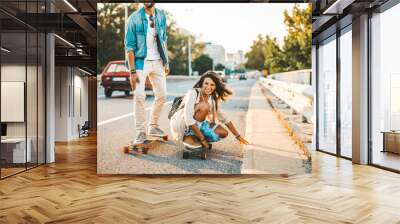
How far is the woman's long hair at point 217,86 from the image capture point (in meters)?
6.73

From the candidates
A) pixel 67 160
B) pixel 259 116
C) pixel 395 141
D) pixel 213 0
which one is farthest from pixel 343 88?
pixel 67 160

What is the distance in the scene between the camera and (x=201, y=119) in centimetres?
668

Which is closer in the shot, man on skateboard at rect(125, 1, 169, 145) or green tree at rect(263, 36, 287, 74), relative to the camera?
man on skateboard at rect(125, 1, 169, 145)

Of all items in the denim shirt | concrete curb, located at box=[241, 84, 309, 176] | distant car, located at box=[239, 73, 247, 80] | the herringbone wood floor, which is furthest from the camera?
distant car, located at box=[239, 73, 247, 80]

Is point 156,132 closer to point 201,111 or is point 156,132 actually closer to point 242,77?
point 201,111

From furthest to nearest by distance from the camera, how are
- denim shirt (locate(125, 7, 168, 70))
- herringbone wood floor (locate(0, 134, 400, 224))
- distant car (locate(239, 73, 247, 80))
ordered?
distant car (locate(239, 73, 247, 80)), denim shirt (locate(125, 7, 168, 70)), herringbone wood floor (locate(0, 134, 400, 224))

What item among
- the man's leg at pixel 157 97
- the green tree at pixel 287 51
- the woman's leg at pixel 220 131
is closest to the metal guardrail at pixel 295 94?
the green tree at pixel 287 51

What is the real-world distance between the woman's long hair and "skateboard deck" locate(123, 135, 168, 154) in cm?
100

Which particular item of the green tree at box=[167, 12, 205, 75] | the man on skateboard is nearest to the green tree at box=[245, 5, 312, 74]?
the green tree at box=[167, 12, 205, 75]

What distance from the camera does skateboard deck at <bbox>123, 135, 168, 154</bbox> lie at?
6648 millimetres

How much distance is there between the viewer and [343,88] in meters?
9.38

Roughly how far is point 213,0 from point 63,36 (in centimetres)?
459

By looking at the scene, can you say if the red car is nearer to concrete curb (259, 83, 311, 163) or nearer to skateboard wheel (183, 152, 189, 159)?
skateboard wheel (183, 152, 189, 159)

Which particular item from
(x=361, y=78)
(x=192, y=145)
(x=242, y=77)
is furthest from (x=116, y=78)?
(x=361, y=78)
